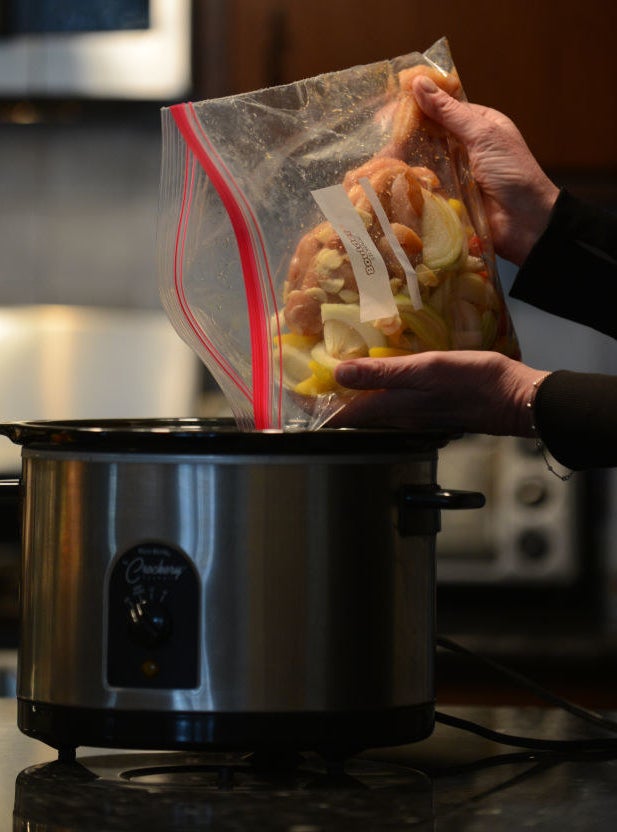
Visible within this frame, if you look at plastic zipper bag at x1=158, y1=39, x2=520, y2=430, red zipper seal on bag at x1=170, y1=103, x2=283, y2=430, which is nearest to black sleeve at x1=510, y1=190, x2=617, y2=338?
plastic zipper bag at x1=158, y1=39, x2=520, y2=430

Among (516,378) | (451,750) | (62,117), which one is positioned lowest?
(451,750)

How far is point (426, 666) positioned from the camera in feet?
2.45

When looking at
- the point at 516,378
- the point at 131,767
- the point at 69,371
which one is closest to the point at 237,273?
the point at 516,378

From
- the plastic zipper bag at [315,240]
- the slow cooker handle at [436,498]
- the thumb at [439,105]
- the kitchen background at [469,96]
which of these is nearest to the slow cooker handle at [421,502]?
the slow cooker handle at [436,498]

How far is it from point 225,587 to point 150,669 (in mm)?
59

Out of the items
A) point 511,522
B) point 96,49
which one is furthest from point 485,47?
point 511,522

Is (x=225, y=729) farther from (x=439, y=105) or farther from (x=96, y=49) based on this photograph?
(x=96, y=49)

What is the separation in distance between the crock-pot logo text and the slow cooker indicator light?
0.04 meters

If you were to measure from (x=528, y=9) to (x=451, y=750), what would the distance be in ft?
5.05

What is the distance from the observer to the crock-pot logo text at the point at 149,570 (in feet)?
2.26

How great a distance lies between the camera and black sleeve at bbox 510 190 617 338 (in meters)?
0.97

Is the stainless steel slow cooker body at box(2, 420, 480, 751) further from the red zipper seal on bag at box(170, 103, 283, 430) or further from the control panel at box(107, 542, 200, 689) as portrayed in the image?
the red zipper seal on bag at box(170, 103, 283, 430)

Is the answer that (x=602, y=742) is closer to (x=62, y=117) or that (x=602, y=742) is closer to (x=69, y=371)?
(x=69, y=371)

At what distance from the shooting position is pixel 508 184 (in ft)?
3.29
